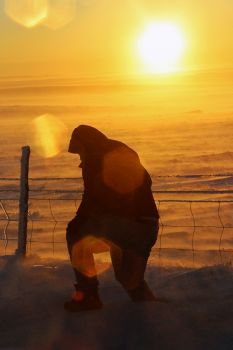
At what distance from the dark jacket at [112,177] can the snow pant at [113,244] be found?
0.07 m

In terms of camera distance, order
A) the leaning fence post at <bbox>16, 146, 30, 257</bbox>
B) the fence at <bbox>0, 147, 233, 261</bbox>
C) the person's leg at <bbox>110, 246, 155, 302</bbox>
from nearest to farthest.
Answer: the person's leg at <bbox>110, 246, 155, 302</bbox> → the leaning fence post at <bbox>16, 146, 30, 257</bbox> → the fence at <bbox>0, 147, 233, 261</bbox>

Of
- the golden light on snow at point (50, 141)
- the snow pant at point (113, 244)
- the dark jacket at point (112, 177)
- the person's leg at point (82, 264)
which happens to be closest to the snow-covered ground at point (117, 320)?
the person's leg at point (82, 264)

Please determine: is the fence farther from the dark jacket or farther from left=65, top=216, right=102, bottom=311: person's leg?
the dark jacket

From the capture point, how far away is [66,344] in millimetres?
3871

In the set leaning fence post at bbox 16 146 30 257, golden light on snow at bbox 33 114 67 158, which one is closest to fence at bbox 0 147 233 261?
leaning fence post at bbox 16 146 30 257

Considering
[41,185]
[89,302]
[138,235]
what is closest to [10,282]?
[89,302]

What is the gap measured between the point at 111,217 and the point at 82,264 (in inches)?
15.4

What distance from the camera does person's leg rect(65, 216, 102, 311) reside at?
428 centimetres

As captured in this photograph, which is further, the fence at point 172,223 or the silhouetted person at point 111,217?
the fence at point 172,223

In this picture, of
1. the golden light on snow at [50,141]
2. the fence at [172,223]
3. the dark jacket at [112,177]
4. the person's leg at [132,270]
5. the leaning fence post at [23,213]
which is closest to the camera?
the dark jacket at [112,177]

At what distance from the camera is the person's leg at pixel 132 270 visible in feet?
14.2

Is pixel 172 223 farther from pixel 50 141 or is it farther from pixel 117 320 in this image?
pixel 50 141

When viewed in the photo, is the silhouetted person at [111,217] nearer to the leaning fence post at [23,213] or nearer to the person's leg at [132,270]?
the person's leg at [132,270]

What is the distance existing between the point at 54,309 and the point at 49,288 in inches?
23.4
